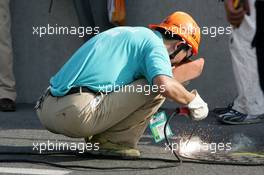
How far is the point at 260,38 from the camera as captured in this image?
5.16 meters

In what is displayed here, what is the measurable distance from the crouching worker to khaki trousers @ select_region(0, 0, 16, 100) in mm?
2199

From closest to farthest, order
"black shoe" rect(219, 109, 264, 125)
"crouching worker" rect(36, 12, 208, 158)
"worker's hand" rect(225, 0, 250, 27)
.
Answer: "worker's hand" rect(225, 0, 250, 27), "crouching worker" rect(36, 12, 208, 158), "black shoe" rect(219, 109, 264, 125)

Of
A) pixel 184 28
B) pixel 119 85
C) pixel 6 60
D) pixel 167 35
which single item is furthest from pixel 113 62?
pixel 6 60

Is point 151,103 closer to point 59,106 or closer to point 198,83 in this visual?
point 59,106

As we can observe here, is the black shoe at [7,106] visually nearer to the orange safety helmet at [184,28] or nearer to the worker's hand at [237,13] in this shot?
the orange safety helmet at [184,28]

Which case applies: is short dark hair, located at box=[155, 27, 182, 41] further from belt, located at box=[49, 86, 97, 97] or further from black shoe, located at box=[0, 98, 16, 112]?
black shoe, located at box=[0, 98, 16, 112]

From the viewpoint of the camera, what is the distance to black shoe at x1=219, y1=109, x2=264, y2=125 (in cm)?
653

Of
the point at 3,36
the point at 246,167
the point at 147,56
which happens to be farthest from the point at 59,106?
the point at 3,36

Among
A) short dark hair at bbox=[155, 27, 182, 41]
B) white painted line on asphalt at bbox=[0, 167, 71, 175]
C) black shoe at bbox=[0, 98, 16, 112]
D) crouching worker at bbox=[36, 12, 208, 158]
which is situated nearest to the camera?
white painted line on asphalt at bbox=[0, 167, 71, 175]

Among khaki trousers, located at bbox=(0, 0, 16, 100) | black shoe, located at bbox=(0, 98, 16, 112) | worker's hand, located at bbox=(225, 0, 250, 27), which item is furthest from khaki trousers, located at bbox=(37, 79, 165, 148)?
khaki trousers, located at bbox=(0, 0, 16, 100)

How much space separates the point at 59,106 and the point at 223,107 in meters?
2.43

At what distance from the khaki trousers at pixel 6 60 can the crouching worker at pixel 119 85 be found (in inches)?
86.6

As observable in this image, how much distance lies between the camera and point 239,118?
21.6 feet

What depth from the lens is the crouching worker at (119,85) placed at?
199 inches
